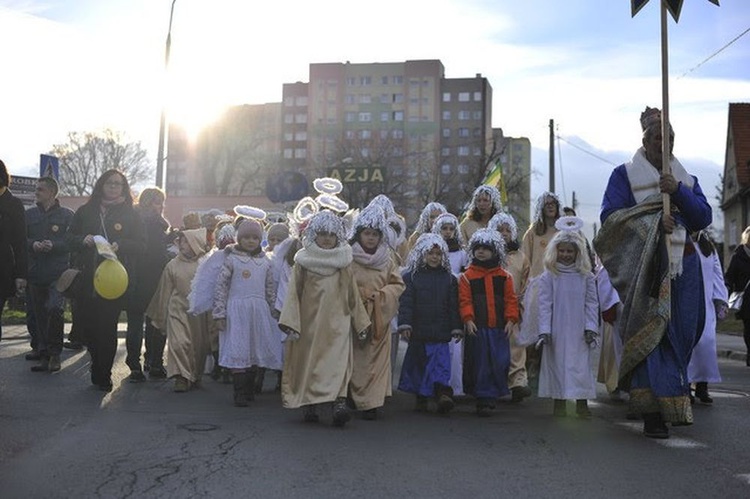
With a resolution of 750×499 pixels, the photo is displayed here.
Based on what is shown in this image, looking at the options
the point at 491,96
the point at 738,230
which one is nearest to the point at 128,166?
the point at 738,230

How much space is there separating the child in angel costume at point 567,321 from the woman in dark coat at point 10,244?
171 inches

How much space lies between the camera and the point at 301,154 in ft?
429

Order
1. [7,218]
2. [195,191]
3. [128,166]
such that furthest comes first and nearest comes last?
1. [195,191]
2. [128,166]
3. [7,218]

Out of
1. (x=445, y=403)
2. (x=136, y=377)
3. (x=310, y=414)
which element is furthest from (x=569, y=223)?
(x=136, y=377)

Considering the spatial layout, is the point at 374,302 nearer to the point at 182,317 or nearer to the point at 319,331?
the point at 319,331

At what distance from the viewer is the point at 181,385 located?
10.1 m

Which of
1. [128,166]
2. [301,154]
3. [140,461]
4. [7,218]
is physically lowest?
[140,461]

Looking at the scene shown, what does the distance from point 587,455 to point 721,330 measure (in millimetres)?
19753

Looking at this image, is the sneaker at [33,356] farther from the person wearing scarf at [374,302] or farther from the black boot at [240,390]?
the person wearing scarf at [374,302]

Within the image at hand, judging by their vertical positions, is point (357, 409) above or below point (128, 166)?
below

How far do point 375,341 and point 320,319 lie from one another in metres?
0.63

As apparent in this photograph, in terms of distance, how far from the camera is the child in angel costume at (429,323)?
8953 millimetres

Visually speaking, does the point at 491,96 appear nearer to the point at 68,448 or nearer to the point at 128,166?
the point at 128,166

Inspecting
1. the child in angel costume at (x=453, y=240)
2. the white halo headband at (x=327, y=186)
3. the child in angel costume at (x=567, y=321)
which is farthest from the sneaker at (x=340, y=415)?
the white halo headband at (x=327, y=186)
